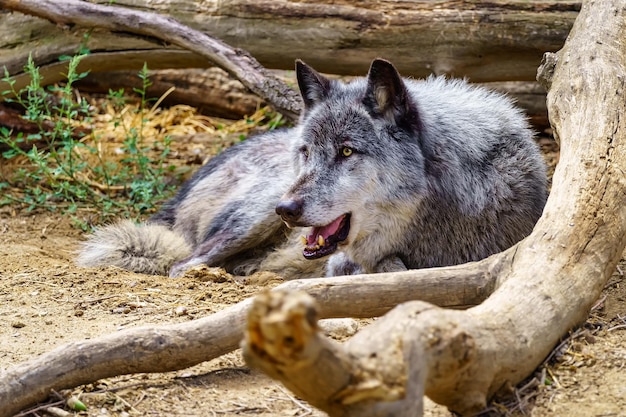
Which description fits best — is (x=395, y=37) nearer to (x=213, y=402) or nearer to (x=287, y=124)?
(x=287, y=124)

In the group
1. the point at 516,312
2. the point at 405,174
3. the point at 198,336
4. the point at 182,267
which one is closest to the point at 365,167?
the point at 405,174

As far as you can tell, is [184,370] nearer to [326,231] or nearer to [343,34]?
[326,231]

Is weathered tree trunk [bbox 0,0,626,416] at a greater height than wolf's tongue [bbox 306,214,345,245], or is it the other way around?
weathered tree trunk [bbox 0,0,626,416]

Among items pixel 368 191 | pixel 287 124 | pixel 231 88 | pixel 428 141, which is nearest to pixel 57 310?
pixel 368 191

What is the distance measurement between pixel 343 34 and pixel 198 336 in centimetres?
326

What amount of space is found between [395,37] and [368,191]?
1789 millimetres

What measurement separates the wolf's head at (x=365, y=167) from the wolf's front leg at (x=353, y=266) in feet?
0.61

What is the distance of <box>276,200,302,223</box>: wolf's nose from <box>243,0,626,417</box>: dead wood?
125 centimetres

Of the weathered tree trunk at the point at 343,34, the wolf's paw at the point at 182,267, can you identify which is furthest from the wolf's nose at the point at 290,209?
the weathered tree trunk at the point at 343,34

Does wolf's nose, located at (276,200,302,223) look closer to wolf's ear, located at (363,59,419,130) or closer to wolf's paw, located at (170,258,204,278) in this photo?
wolf's ear, located at (363,59,419,130)

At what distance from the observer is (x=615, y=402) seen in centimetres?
294

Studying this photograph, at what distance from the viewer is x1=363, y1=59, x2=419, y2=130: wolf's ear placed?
452 centimetres

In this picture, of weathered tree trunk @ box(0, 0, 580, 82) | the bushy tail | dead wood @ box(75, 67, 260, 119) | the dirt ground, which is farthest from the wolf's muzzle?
dead wood @ box(75, 67, 260, 119)

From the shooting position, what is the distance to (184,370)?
11.5ft
